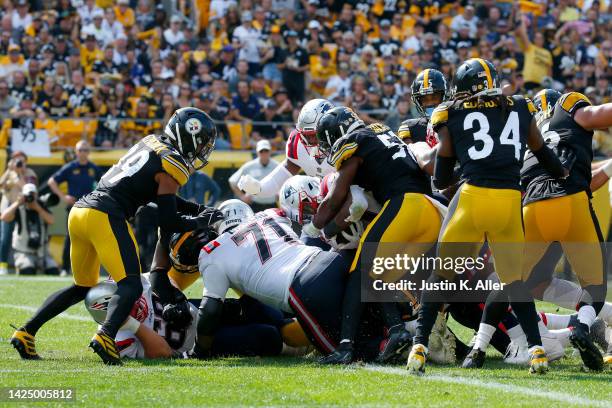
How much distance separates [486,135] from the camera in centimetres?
566

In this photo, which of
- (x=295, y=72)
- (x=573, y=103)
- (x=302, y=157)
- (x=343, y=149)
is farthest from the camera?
(x=295, y=72)

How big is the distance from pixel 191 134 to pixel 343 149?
0.96 metres

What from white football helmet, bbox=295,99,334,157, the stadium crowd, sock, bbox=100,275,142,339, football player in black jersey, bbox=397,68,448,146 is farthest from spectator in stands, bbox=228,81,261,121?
sock, bbox=100,275,142,339

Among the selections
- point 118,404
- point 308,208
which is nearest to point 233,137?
point 308,208

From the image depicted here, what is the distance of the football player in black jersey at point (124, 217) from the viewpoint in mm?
6039

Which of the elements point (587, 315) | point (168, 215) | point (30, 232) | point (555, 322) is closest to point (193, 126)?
point (168, 215)

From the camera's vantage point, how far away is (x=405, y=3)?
17.8m

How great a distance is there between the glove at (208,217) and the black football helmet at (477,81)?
1817mm

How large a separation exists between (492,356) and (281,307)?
145 centimetres

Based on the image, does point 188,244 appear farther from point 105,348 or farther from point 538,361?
point 538,361

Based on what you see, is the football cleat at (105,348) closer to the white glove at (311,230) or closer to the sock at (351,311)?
the sock at (351,311)

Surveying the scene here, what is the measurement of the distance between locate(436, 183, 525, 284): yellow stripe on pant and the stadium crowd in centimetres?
841

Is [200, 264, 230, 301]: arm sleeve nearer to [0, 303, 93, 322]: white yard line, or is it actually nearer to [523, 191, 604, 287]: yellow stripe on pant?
[523, 191, 604, 287]: yellow stripe on pant

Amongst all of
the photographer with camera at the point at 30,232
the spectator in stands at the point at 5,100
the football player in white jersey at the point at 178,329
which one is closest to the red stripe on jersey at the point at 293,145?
the football player in white jersey at the point at 178,329
